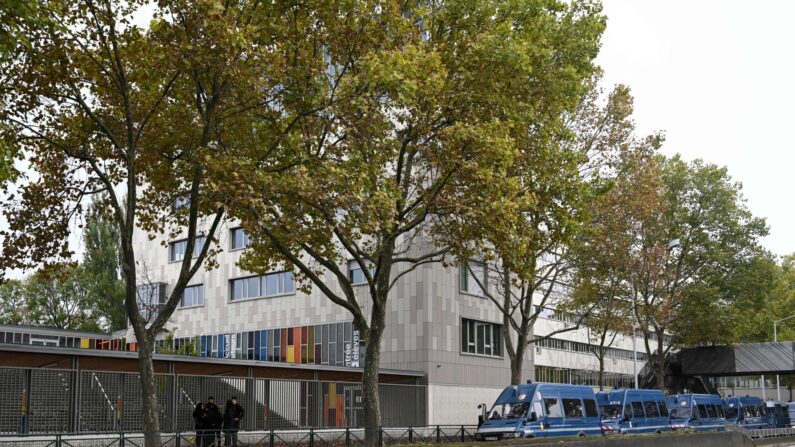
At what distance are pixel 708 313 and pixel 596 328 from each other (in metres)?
9.17

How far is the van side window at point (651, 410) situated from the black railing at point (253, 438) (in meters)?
7.67

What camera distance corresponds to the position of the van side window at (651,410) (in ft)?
124

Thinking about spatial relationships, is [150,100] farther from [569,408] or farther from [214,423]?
[569,408]

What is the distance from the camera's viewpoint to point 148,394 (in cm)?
1847

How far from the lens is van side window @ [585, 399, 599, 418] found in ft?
106

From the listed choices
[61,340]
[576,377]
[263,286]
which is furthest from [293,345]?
[576,377]

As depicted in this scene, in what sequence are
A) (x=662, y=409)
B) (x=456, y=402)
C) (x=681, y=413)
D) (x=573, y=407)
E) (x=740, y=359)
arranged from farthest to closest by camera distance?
(x=740, y=359)
(x=456, y=402)
(x=681, y=413)
(x=662, y=409)
(x=573, y=407)

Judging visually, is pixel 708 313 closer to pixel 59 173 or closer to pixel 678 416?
pixel 678 416

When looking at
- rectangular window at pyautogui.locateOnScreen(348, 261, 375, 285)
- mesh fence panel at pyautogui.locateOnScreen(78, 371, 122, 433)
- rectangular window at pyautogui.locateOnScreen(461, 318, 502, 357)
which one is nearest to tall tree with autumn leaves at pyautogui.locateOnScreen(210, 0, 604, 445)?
mesh fence panel at pyautogui.locateOnScreen(78, 371, 122, 433)

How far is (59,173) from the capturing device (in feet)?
70.1

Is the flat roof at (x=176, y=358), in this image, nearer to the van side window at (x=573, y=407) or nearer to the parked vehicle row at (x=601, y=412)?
the parked vehicle row at (x=601, y=412)

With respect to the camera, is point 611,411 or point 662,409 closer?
point 611,411

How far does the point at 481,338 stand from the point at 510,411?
17.4 meters

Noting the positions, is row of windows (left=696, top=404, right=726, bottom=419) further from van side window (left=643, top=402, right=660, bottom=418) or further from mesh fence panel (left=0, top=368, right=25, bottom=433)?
mesh fence panel (left=0, top=368, right=25, bottom=433)
